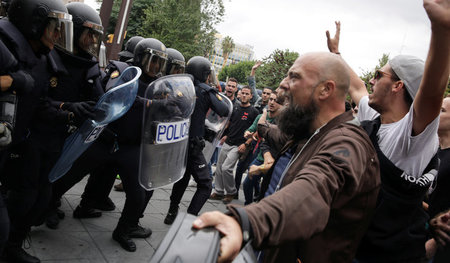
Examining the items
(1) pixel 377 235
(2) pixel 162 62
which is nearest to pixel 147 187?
(2) pixel 162 62

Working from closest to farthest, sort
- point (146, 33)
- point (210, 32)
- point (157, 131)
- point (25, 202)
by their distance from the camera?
point (25, 202)
point (157, 131)
point (146, 33)
point (210, 32)

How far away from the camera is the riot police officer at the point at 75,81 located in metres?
2.90

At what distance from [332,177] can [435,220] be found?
1.41m

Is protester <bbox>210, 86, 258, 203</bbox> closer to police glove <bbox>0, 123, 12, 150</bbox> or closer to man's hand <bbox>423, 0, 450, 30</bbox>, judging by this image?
police glove <bbox>0, 123, 12, 150</bbox>

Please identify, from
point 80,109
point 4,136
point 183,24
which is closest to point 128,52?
point 80,109

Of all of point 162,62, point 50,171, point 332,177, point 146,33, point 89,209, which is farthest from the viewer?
point 146,33

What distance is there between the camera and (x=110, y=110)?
9.98 feet

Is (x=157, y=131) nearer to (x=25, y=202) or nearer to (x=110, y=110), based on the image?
(x=110, y=110)

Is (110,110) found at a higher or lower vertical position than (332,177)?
lower

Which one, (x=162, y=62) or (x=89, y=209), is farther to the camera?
(x=89, y=209)

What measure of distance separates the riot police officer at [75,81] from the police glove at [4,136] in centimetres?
63

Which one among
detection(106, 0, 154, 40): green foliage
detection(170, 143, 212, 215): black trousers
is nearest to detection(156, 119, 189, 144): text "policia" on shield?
detection(170, 143, 212, 215): black trousers

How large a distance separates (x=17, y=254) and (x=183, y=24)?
90.0 feet

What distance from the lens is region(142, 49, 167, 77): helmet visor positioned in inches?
142
